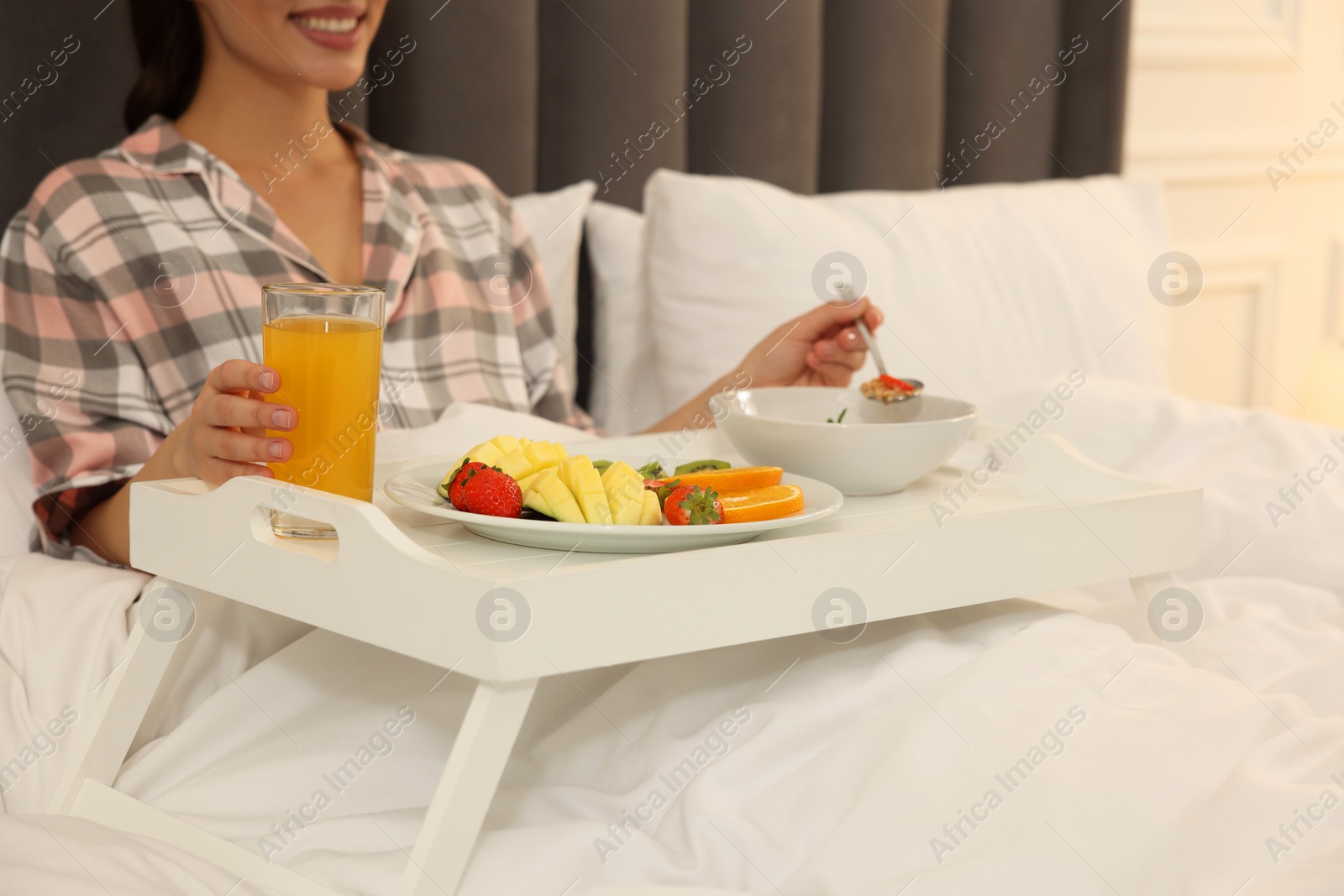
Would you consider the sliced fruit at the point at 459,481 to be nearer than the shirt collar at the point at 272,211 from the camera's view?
Yes

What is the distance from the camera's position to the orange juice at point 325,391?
2.69 feet

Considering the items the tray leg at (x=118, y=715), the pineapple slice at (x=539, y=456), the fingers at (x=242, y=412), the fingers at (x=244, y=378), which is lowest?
the tray leg at (x=118, y=715)

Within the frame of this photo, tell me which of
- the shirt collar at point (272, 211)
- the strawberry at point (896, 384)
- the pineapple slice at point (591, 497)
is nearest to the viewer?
the pineapple slice at point (591, 497)

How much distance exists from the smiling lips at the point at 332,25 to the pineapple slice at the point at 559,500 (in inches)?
29.8

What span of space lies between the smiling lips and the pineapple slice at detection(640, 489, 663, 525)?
781mm

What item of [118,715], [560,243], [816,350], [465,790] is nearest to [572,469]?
[465,790]

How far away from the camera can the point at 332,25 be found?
4.42 feet

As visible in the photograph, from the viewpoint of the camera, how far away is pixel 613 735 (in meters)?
0.85

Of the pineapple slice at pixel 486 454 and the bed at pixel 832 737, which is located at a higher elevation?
the pineapple slice at pixel 486 454

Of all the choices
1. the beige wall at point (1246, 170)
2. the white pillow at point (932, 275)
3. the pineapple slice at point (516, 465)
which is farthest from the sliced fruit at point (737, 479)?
the beige wall at point (1246, 170)

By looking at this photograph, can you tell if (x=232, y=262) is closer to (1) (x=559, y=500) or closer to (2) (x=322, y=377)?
(2) (x=322, y=377)

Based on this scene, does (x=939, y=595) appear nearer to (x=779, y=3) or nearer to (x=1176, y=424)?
(x=1176, y=424)

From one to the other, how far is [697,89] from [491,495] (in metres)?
1.22

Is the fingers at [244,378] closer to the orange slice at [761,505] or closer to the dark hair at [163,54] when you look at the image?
the orange slice at [761,505]
